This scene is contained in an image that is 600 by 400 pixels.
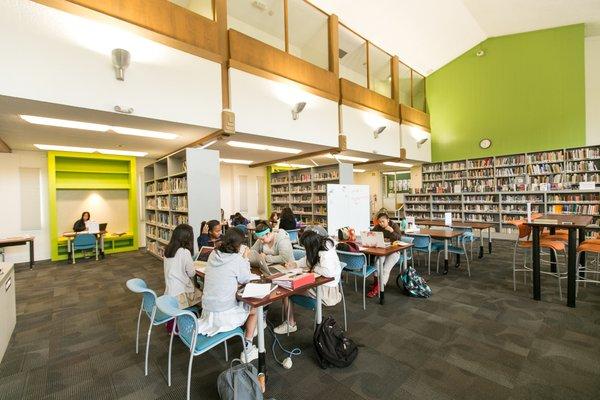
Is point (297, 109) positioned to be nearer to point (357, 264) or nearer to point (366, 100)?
point (366, 100)

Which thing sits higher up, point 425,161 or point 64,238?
point 425,161

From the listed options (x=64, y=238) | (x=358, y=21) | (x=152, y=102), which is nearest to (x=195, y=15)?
(x=152, y=102)

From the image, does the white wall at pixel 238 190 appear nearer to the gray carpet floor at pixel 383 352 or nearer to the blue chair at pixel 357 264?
the gray carpet floor at pixel 383 352

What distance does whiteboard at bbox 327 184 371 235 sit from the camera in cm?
646

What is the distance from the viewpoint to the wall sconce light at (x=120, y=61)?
378cm

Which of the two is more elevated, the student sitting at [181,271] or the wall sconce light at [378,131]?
the wall sconce light at [378,131]

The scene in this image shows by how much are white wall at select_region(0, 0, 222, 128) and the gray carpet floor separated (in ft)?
9.56

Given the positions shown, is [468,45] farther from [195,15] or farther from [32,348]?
[32,348]

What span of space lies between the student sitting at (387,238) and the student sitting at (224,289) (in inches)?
91.2

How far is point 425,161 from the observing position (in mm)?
10336

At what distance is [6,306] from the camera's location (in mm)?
2973

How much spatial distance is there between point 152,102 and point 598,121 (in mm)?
11053

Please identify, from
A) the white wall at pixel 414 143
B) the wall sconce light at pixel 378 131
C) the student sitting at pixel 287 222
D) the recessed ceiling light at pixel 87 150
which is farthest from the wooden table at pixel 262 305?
the white wall at pixel 414 143

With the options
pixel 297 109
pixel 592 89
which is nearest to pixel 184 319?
A: pixel 297 109
